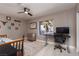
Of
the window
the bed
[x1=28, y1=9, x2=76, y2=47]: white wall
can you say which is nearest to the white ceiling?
[x1=28, y1=9, x2=76, y2=47]: white wall

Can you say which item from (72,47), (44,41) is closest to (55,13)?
(44,41)

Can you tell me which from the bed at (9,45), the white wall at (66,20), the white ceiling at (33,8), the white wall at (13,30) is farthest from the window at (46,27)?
the bed at (9,45)

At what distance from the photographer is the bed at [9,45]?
5.05 feet

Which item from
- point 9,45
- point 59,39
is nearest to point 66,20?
point 59,39

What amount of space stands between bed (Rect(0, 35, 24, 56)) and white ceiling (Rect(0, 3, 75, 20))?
1.68ft

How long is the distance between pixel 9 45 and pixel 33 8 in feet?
3.01

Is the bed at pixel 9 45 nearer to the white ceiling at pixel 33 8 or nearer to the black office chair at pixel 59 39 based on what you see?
the white ceiling at pixel 33 8

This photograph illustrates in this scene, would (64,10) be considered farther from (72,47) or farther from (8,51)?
(8,51)

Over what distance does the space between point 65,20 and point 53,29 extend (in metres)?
0.32

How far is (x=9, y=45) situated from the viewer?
61.7 inches

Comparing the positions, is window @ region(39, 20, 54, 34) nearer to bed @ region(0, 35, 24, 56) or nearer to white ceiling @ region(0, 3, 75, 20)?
white ceiling @ region(0, 3, 75, 20)

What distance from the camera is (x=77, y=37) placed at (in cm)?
163

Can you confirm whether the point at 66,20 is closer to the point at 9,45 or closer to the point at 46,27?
the point at 46,27

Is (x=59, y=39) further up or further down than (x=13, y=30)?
further down
